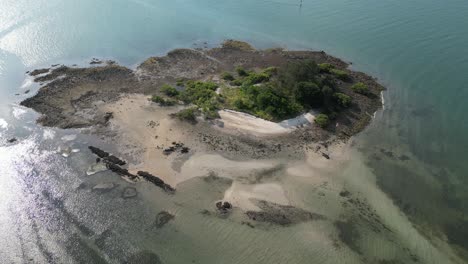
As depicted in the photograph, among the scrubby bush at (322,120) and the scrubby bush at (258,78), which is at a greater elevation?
the scrubby bush at (258,78)

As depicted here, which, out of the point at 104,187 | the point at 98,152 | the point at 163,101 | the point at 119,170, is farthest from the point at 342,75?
the point at 104,187

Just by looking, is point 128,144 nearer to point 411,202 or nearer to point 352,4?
point 411,202

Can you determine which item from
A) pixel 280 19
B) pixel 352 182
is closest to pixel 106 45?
pixel 280 19

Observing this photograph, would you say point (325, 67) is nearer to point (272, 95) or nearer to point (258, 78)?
point (258, 78)

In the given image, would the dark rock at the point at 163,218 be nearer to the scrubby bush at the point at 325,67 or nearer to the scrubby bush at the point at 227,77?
the scrubby bush at the point at 227,77

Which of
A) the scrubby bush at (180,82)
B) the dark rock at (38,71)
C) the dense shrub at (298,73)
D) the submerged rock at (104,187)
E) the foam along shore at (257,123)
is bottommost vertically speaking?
the submerged rock at (104,187)

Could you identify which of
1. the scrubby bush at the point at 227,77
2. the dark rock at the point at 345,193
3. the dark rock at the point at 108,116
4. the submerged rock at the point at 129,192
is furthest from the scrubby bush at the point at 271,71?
the submerged rock at the point at 129,192

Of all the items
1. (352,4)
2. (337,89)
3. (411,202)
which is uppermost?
(352,4)
